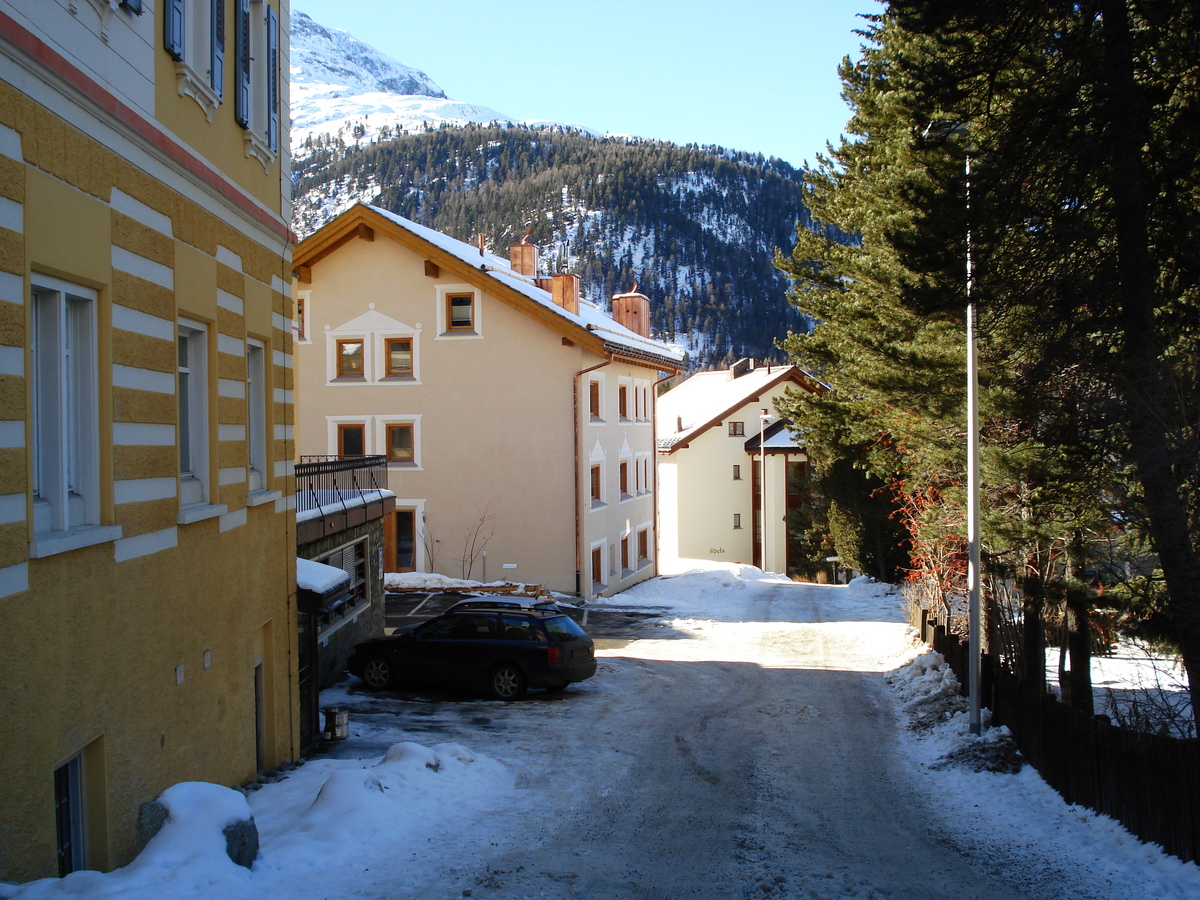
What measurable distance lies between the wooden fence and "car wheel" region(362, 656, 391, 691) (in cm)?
973

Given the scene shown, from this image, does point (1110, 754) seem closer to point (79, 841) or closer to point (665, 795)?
point (665, 795)

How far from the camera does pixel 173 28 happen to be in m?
7.77

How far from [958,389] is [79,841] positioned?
1411 centimetres

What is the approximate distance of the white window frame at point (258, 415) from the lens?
10.6m

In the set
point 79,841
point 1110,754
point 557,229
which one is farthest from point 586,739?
point 557,229

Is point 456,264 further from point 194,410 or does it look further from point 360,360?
point 194,410

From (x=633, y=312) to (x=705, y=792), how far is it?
1284 inches

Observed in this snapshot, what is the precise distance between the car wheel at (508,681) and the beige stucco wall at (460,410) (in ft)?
43.7

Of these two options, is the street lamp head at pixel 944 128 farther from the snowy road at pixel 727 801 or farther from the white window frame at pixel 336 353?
the white window frame at pixel 336 353

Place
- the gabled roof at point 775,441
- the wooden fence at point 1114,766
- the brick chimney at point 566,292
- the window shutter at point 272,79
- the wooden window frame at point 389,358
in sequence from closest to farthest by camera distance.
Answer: the wooden fence at point 1114,766
the window shutter at point 272,79
the wooden window frame at point 389,358
the brick chimney at point 566,292
the gabled roof at point 775,441

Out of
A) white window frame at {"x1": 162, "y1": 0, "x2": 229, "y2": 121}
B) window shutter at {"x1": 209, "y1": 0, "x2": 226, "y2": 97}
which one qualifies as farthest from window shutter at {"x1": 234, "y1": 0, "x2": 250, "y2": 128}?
window shutter at {"x1": 209, "y1": 0, "x2": 226, "y2": 97}

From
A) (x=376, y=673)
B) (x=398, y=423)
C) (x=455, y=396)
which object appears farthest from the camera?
(x=398, y=423)

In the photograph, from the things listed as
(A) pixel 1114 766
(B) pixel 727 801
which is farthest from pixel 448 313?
(A) pixel 1114 766

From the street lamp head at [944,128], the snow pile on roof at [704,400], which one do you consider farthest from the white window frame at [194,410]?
the snow pile on roof at [704,400]
